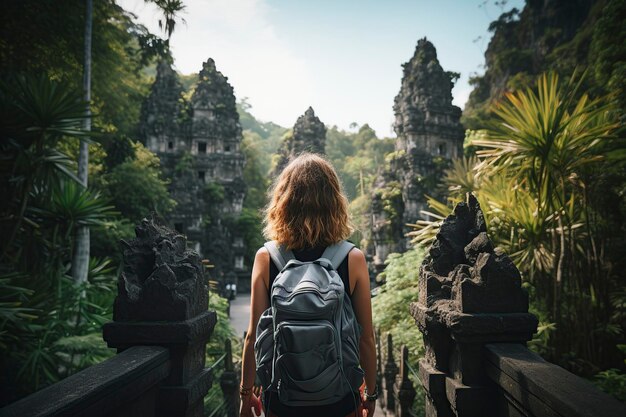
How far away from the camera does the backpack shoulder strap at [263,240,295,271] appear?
5.57ft

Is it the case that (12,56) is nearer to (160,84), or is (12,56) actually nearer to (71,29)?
(71,29)

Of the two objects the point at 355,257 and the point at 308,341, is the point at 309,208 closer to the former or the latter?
the point at 355,257

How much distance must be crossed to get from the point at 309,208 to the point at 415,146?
785 inches

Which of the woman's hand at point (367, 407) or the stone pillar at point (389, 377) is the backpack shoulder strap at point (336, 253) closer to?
the woman's hand at point (367, 407)

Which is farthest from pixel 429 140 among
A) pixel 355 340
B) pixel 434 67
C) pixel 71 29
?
pixel 355 340

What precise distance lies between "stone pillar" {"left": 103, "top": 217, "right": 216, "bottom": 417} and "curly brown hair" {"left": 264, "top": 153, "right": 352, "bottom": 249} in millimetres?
765

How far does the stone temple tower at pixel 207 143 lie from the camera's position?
2425cm

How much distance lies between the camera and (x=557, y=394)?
1.42m

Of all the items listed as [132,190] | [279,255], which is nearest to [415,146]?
[132,190]

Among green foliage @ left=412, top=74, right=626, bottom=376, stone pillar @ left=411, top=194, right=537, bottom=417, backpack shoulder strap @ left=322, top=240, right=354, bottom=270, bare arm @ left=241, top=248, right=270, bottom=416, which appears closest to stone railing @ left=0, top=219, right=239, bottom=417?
bare arm @ left=241, top=248, right=270, bottom=416

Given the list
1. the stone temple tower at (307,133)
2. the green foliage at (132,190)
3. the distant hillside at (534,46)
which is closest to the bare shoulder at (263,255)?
the green foliage at (132,190)

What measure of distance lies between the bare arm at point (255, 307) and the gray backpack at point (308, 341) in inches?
6.3

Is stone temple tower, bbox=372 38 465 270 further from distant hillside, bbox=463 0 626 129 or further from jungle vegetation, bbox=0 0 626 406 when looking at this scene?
jungle vegetation, bbox=0 0 626 406

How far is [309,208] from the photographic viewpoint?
5.69 ft
